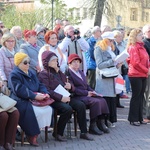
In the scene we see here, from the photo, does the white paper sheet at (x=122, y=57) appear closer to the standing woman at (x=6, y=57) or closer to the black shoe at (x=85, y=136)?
the black shoe at (x=85, y=136)

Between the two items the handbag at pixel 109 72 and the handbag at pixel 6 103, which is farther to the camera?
the handbag at pixel 109 72

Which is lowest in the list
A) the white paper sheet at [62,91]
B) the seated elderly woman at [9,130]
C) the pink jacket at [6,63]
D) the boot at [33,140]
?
the boot at [33,140]

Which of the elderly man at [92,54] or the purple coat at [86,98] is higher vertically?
the elderly man at [92,54]

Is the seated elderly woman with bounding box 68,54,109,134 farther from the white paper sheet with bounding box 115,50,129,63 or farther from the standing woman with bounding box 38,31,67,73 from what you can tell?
the white paper sheet with bounding box 115,50,129,63

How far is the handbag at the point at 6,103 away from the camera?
672 centimetres

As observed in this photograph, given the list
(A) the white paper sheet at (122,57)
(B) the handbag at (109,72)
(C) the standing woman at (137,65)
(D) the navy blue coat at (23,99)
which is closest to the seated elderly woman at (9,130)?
(D) the navy blue coat at (23,99)

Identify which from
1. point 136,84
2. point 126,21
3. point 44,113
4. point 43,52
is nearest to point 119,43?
A: point 136,84

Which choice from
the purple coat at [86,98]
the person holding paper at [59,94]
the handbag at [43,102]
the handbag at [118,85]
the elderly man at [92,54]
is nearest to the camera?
the handbag at [43,102]

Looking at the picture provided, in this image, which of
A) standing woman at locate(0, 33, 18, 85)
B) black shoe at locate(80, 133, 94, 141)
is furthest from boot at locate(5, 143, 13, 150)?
black shoe at locate(80, 133, 94, 141)

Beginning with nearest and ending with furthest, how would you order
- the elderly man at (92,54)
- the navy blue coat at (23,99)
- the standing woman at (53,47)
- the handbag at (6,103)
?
the handbag at (6,103)
the navy blue coat at (23,99)
the standing woman at (53,47)
the elderly man at (92,54)

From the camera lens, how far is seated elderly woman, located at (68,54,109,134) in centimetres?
807

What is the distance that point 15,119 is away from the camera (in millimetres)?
6797

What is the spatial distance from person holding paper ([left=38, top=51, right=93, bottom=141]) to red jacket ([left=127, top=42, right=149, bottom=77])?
1620 millimetres

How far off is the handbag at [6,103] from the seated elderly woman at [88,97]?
1.62m
